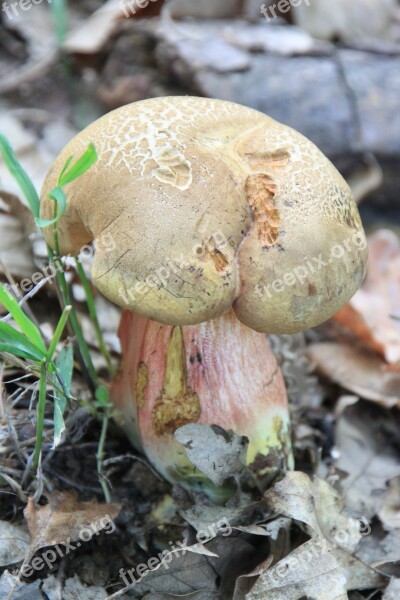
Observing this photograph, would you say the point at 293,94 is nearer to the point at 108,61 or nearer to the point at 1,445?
the point at 108,61

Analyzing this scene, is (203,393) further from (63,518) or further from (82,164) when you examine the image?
(82,164)

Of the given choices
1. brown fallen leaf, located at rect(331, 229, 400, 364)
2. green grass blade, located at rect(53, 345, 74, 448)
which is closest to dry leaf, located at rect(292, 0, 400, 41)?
brown fallen leaf, located at rect(331, 229, 400, 364)

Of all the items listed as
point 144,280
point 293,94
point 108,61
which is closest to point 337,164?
point 293,94

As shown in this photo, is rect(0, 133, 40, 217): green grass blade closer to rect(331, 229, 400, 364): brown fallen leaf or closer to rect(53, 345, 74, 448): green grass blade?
rect(53, 345, 74, 448): green grass blade

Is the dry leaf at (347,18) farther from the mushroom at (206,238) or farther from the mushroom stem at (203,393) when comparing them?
the mushroom stem at (203,393)

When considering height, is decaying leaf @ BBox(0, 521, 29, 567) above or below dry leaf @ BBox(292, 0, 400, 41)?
above

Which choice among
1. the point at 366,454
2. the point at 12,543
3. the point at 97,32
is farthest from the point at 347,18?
the point at 12,543
